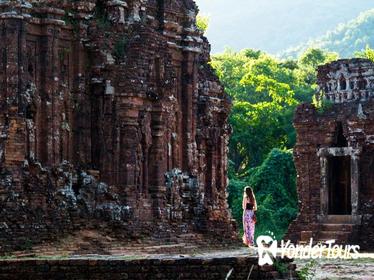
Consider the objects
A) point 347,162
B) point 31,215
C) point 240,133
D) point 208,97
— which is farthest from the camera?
point 240,133

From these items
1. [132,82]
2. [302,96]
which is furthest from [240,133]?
[132,82]

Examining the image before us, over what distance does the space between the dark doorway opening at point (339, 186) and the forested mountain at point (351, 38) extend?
419 feet

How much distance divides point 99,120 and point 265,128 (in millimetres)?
29949

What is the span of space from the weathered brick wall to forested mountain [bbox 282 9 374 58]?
485 feet

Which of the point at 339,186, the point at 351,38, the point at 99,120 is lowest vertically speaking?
the point at 339,186

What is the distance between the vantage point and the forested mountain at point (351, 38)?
167m

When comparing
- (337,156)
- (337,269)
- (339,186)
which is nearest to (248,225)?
(337,269)

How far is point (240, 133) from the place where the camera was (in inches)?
2045

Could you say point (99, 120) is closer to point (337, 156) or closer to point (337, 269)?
point (337, 269)

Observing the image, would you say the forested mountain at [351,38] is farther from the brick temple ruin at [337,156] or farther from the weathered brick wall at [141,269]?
the weathered brick wall at [141,269]

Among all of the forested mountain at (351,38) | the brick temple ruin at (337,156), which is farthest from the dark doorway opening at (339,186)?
the forested mountain at (351,38)

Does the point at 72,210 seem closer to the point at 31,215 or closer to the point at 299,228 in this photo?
the point at 31,215

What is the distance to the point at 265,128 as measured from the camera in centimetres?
5269

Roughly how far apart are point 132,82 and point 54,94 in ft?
6.05
